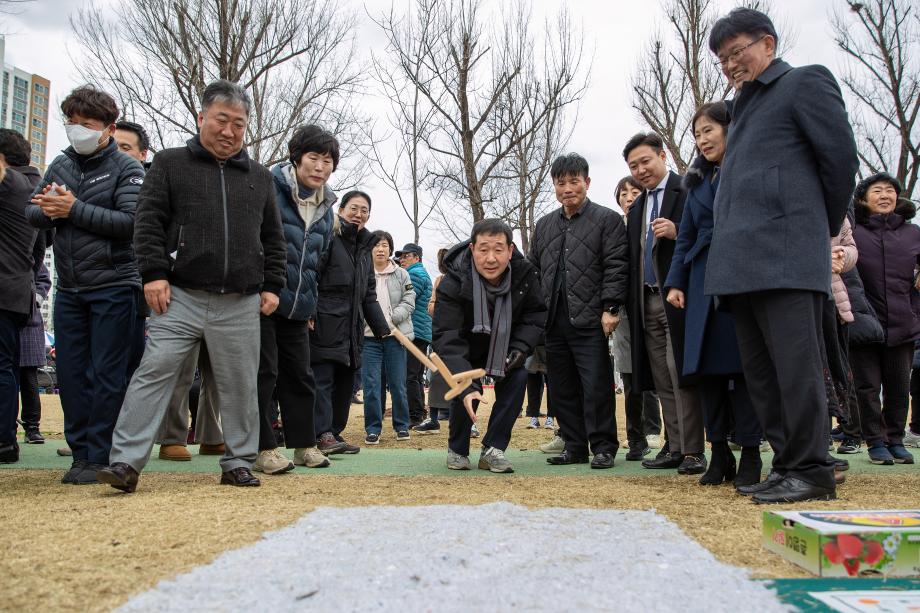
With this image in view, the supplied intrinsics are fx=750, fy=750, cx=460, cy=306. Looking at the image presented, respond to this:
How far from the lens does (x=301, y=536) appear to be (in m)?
2.41

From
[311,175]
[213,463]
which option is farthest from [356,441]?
[311,175]

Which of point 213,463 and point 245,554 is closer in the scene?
point 245,554

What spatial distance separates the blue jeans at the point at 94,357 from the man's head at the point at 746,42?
3.23 m

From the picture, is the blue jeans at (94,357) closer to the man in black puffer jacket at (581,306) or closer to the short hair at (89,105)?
the short hair at (89,105)

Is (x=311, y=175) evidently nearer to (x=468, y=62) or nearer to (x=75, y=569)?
(x=75, y=569)

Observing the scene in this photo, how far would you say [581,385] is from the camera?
510cm

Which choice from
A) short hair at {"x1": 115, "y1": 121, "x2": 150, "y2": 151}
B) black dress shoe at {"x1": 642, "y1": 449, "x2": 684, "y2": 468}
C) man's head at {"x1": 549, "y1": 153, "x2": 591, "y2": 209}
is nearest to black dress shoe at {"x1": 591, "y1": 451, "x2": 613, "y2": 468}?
black dress shoe at {"x1": 642, "y1": 449, "x2": 684, "y2": 468}

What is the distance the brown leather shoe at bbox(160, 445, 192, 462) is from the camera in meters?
4.95

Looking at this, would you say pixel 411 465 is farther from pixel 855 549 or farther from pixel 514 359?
pixel 855 549

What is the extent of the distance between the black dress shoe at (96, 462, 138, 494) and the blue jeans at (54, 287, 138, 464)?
581 millimetres

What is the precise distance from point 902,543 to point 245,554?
187cm

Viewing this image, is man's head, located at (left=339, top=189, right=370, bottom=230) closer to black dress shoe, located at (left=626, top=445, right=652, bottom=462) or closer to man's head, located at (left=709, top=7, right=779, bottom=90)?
black dress shoe, located at (left=626, top=445, right=652, bottom=462)

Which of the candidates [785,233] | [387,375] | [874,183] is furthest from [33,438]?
[874,183]

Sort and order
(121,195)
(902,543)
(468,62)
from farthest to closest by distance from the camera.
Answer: (468,62)
(121,195)
(902,543)
